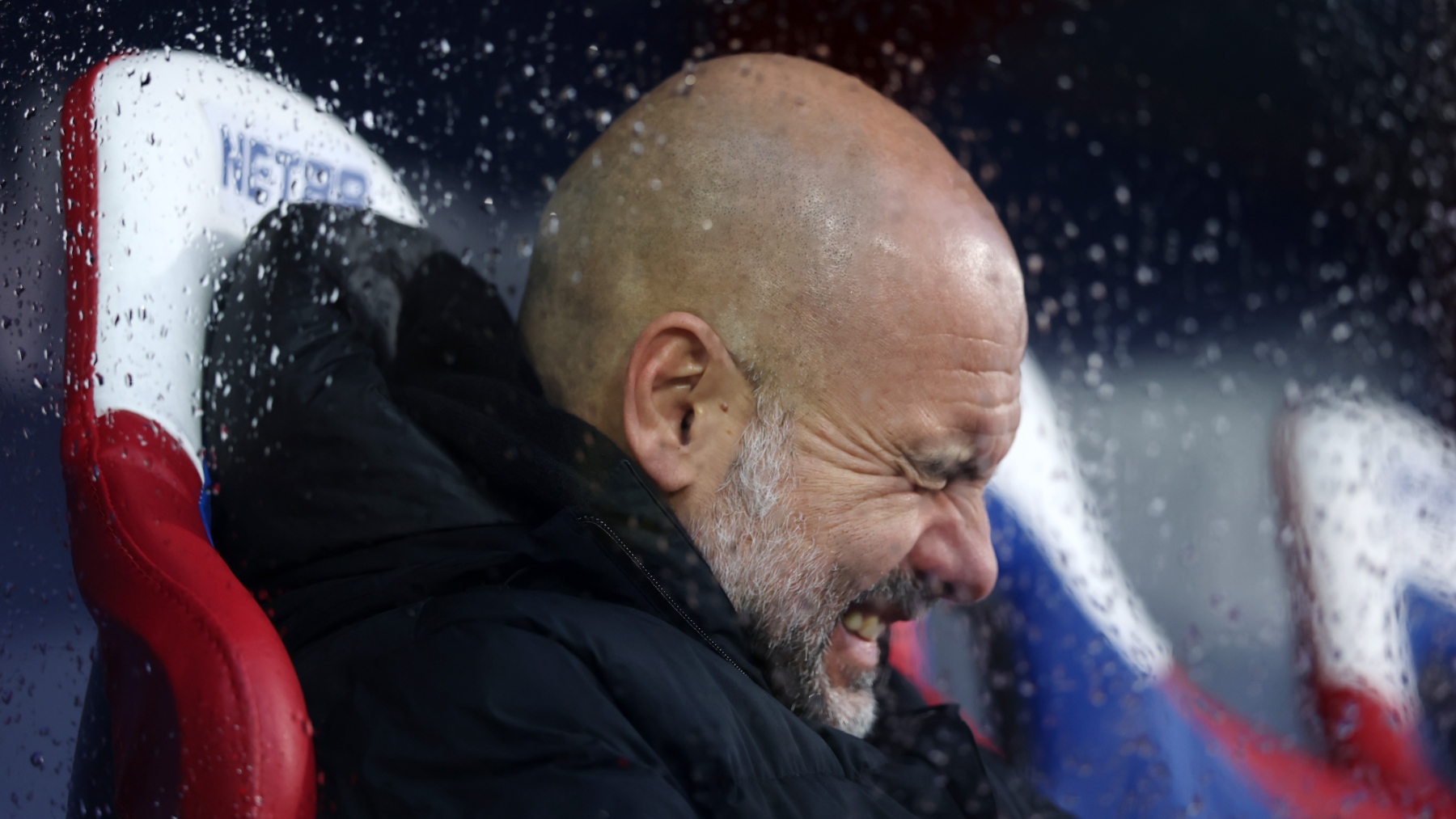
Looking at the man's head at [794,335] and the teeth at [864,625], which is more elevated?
the man's head at [794,335]

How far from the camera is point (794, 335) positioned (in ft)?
1.96

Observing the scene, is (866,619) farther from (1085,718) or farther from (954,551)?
(1085,718)

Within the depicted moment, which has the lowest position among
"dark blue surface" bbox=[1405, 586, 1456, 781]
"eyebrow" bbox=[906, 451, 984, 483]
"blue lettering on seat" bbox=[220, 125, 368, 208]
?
"dark blue surface" bbox=[1405, 586, 1456, 781]

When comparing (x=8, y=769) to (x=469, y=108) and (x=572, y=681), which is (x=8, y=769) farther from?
(x=469, y=108)

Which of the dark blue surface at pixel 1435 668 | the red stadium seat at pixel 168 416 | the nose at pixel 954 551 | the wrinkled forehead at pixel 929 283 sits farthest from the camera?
the dark blue surface at pixel 1435 668

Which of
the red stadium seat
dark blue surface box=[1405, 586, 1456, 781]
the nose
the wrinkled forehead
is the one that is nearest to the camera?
the red stadium seat

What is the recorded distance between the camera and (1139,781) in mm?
867

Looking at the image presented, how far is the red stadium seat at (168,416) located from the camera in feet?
1.53

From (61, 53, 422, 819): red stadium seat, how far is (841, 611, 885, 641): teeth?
374 millimetres

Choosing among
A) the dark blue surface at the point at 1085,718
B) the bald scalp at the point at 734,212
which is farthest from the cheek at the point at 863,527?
the dark blue surface at the point at 1085,718

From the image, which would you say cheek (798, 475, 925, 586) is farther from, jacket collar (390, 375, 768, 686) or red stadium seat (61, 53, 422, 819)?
red stadium seat (61, 53, 422, 819)

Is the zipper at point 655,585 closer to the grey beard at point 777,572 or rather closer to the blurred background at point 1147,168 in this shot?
the grey beard at point 777,572

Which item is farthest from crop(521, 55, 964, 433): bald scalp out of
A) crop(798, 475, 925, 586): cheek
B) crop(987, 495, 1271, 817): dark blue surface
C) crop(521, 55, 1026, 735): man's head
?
crop(987, 495, 1271, 817): dark blue surface

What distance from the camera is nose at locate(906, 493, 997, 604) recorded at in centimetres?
68
